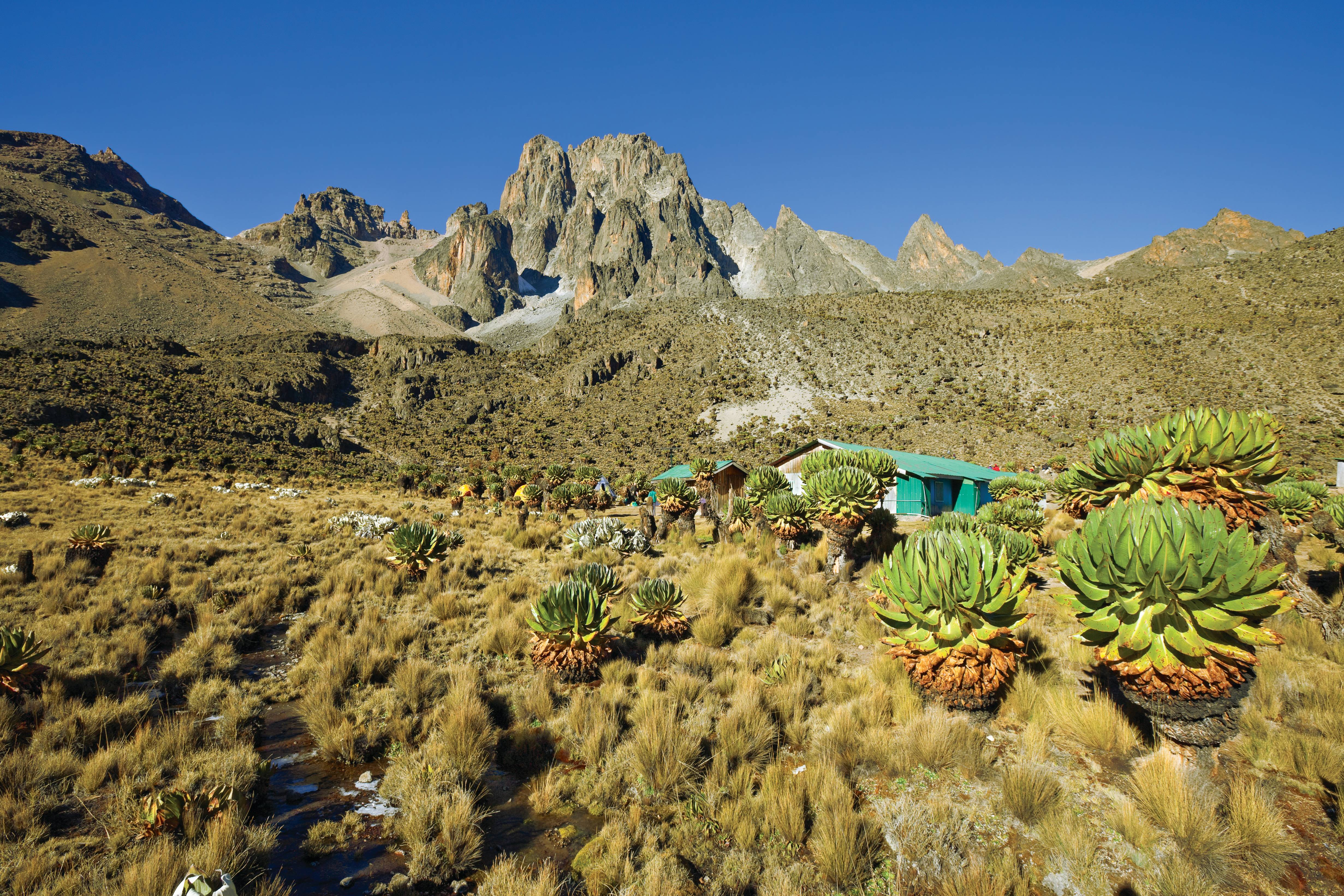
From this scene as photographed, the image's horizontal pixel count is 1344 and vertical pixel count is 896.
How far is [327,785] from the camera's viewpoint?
4555 millimetres

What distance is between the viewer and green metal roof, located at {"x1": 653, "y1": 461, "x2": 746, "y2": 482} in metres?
27.1

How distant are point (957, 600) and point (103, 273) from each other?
146637 mm

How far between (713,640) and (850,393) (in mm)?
56888

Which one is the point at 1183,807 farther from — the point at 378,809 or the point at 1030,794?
the point at 378,809

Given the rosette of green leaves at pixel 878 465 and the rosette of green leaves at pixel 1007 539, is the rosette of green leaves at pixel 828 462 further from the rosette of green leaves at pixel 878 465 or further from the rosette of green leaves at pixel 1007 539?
the rosette of green leaves at pixel 1007 539

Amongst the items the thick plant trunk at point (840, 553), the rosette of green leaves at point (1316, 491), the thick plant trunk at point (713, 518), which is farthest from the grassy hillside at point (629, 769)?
the rosette of green leaves at point (1316, 491)

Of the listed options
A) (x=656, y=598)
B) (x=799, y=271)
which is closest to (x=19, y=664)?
(x=656, y=598)

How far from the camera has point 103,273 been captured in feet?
319

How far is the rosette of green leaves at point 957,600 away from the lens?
188 inches

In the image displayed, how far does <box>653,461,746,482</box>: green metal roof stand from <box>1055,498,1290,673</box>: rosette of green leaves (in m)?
18.0

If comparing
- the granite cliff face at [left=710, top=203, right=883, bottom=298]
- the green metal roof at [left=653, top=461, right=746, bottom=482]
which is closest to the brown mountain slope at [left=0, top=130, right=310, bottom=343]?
the green metal roof at [left=653, top=461, right=746, bottom=482]

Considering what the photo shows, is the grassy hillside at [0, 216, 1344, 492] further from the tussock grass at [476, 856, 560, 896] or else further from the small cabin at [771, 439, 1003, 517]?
the tussock grass at [476, 856, 560, 896]

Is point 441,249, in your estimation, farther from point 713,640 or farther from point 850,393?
point 713,640

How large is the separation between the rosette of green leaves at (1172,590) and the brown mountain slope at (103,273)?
350 ft
